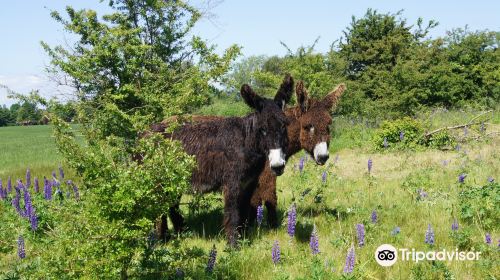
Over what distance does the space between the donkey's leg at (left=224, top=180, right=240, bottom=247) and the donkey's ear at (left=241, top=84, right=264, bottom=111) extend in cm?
95

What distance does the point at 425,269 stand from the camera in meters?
3.51

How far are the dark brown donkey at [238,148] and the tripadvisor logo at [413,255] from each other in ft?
4.29

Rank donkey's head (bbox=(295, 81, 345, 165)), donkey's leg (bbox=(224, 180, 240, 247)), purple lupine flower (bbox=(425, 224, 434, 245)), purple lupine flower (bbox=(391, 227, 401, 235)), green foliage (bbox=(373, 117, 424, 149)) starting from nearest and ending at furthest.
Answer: purple lupine flower (bbox=(425, 224, 434, 245)), purple lupine flower (bbox=(391, 227, 401, 235)), donkey's leg (bbox=(224, 180, 240, 247)), donkey's head (bbox=(295, 81, 345, 165)), green foliage (bbox=(373, 117, 424, 149))

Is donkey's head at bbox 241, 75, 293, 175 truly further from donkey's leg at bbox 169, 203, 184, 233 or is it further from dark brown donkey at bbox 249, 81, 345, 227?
donkey's leg at bbox 169, 203, 184, 233

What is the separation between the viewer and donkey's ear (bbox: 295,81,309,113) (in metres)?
6.04

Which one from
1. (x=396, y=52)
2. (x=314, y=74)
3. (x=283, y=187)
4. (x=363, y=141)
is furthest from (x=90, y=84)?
(x=396, y=52)

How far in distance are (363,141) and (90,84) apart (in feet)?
33.9

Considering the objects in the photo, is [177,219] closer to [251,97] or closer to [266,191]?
[266,191]

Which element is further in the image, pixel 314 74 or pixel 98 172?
pixel 314 74

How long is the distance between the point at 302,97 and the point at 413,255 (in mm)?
2894

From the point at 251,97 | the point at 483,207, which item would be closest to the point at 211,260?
the point at 251,97

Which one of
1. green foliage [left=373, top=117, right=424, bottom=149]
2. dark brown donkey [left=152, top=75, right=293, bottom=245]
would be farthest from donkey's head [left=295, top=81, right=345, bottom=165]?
green foliage [left=373, top=117, right=424, bottom=149]

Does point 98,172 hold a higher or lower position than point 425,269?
higher

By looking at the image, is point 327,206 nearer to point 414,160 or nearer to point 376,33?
point 414,160
